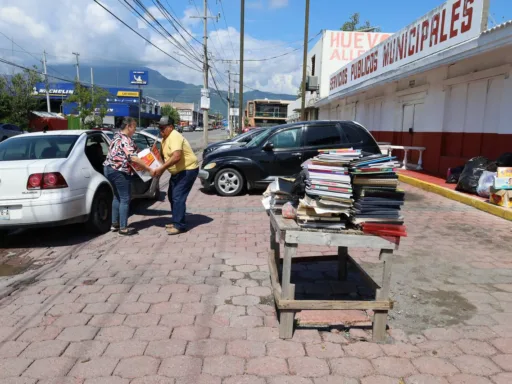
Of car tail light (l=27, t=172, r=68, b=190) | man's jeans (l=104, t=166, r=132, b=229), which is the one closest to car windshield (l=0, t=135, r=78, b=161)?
car tail light (l=27, t=172, r=68, b=190)

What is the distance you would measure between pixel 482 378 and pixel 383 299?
0.80 meters

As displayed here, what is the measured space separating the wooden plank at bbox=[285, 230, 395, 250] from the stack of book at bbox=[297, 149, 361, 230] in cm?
9

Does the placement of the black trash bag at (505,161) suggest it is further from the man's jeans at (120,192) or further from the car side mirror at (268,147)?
the man's jeans at (120,192)

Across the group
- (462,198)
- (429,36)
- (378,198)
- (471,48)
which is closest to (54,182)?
(378,198)

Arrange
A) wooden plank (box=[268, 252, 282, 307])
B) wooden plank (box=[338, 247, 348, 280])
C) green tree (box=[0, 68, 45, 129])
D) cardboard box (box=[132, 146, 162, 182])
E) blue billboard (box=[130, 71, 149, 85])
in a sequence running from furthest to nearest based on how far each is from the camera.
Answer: blue billboard (box=[130, 71, 149, 85]), green tree (box=[0, 68, 45, 129]), cardboard box (box=[132, 146, 162, 182]), wooden plank (box=[338, 247, 348, 280]), wooden plank (box=[268, 252, 282, 307])

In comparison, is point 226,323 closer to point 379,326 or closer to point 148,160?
point 379,326

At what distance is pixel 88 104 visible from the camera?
27062 millimetres

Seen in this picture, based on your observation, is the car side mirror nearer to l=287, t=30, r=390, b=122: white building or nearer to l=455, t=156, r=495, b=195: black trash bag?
l=455, t=156, r=495, b=195: black trash bag

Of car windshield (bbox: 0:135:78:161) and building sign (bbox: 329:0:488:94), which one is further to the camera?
building sign (bbox: 329:0:488:94)

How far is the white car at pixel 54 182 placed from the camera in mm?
5133

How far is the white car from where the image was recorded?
16.8 feet

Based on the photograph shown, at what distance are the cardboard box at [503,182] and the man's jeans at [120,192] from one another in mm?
6479

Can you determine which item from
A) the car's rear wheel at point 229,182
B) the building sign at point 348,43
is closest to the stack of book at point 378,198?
the car's rear wheel at point 229,182

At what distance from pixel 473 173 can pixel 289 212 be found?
6867mm
